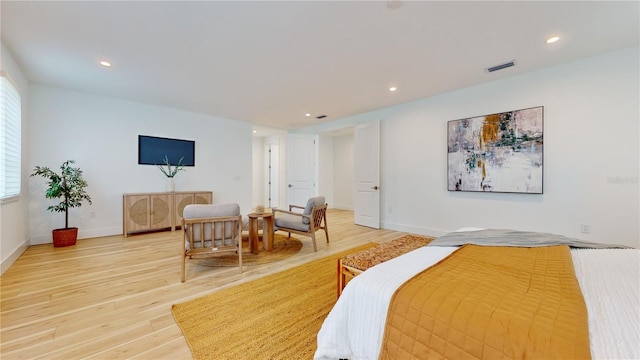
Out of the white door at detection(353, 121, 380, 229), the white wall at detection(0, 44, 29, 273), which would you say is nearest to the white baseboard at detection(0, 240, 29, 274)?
the white wall at detection(0, 44, 29, 273)

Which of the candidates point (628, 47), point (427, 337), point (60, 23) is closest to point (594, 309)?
point (427, 337)

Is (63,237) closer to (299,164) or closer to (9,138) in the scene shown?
(9,138)

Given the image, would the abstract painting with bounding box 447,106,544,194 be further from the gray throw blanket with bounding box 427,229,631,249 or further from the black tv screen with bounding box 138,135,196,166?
the black tv screen with bounding box 138,135,196,166

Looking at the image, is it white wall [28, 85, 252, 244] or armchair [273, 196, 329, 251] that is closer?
armchair [273, 196, 329, 251]

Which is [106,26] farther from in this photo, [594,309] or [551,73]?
[551,73]

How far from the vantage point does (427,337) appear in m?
0.86

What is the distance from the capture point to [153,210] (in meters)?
4.35

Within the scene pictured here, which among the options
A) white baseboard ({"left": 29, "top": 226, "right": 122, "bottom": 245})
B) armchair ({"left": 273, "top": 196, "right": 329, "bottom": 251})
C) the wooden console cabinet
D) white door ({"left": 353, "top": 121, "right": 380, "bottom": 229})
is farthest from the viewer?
white door ({"left": 353, "top": 121, "right": 380, "bottom": 229})

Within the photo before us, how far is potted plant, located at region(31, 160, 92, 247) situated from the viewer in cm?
345

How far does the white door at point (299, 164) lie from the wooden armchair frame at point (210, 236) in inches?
153

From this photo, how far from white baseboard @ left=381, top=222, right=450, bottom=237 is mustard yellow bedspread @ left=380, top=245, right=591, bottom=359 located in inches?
120

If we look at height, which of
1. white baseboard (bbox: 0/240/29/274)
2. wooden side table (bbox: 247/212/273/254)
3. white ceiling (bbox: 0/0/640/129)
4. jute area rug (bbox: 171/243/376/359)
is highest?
white ceiling (bbox: 0/0/640/129)

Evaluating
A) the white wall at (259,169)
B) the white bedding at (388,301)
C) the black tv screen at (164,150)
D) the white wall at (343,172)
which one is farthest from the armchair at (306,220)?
the white wall at (259,169)

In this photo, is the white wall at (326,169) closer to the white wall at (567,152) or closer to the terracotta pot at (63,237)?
the white wall at (567,152)
